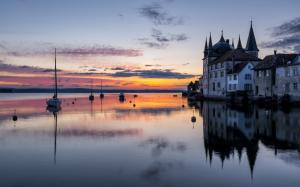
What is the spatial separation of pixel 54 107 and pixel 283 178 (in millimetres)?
62963

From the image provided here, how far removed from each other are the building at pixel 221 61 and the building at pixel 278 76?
10633mm

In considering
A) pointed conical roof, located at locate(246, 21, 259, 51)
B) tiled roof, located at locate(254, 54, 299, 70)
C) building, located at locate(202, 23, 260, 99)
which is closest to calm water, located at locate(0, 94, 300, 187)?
tiled roof, located at locate(254, 54, 299, 70)

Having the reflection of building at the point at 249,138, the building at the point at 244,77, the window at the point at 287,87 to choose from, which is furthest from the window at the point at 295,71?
the reflection of building at the point at 249,138

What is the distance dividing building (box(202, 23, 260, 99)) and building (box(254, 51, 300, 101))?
10633mm

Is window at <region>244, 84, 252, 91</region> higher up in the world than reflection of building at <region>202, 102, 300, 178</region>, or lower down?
higher up

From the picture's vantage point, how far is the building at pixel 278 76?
6349 centimetres

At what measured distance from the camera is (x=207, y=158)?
21656mm

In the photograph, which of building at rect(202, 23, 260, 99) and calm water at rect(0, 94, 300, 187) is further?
building at rect(202, 23, 260, 99)

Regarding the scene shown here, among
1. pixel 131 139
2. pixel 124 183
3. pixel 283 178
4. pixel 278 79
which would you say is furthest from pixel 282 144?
pixel 278 79

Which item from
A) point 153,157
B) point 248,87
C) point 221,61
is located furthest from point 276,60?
point 153,157

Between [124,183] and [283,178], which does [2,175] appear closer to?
[124,183]

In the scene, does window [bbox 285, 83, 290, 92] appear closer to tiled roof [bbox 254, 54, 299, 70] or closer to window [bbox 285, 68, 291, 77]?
window [bbox 285, 68, 291, 77]

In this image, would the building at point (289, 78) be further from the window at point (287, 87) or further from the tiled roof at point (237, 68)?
the tiled roof at point (237, 68)

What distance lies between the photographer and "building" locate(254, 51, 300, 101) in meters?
63.5
